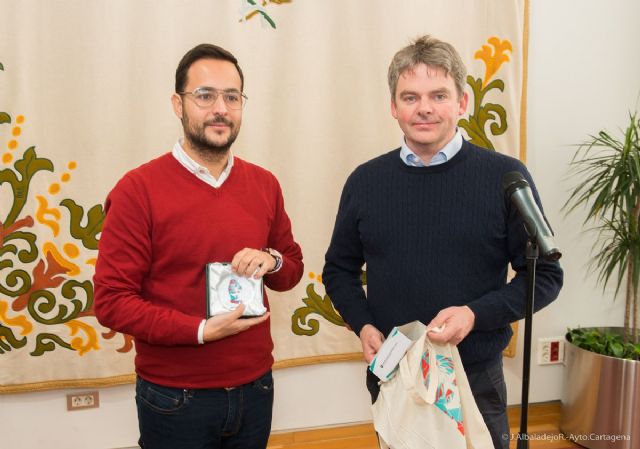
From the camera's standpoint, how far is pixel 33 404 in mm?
2553

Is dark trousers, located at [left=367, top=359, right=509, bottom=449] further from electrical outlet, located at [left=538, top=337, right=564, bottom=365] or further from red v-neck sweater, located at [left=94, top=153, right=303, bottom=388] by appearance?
electrical outlet, located at [left=538, top=337, right=564, bottom=365]

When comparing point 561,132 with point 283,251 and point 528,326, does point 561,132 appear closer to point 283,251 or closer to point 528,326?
point 283,251

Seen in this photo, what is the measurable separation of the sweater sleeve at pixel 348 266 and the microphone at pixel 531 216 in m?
0.52

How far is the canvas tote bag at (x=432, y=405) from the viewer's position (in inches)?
54.9

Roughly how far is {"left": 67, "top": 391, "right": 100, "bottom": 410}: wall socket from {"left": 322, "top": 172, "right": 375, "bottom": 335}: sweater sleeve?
4.82ft

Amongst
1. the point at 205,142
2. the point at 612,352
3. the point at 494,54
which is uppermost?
the point at 494,54

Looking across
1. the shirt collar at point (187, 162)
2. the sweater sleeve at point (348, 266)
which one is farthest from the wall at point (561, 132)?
the shirt collar at point (187, 162)

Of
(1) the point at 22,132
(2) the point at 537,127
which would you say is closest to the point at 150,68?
(1) the point at 22,132

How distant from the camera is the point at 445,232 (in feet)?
5.02

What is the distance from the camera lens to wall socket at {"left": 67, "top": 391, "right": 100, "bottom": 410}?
2.59 m

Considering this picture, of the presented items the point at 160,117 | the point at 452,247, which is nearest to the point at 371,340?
the point at 452,247

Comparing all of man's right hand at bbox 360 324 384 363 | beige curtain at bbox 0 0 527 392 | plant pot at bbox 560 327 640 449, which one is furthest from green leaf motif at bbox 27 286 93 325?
plant pot at bbox 560 327 640 449

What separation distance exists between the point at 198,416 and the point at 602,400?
2070 mm

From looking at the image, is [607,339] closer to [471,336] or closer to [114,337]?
[471,336]
